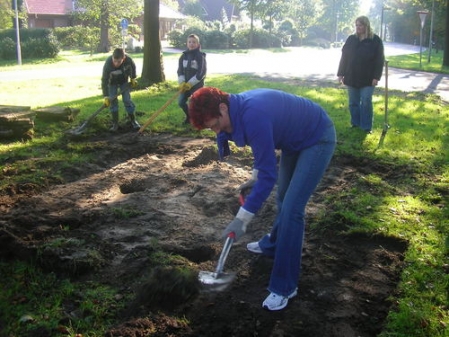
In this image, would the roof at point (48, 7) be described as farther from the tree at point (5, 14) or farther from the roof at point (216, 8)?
the roof at point (216, 8)

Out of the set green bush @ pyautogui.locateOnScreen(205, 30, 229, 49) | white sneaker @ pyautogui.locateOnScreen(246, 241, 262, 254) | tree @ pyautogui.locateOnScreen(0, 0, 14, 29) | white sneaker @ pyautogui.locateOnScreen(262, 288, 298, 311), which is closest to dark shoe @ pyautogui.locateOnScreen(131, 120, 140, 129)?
white sneaker @ pyautogui.locateOnScreen(246, 241, 262, 254)

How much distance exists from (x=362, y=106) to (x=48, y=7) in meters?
42.3

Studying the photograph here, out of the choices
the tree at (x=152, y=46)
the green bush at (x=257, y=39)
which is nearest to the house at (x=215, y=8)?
the green bush at (x=257, y=39)

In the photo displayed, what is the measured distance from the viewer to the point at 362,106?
358 inches

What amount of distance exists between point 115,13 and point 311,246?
32153 mm

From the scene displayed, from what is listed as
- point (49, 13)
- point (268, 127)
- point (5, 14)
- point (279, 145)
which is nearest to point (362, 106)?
point (279, 145)

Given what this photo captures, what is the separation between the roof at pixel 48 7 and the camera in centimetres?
4390

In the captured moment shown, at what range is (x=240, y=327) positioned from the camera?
11.5 feet

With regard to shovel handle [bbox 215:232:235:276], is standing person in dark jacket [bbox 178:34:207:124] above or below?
above

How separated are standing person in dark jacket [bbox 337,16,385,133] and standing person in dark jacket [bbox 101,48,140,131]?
4.04 m

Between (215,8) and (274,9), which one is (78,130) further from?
(215,8)

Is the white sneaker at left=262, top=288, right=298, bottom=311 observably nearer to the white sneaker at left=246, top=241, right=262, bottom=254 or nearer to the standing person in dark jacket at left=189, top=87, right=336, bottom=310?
the standing person in dark jacket at left=189, top=87, right=336, bottom=310

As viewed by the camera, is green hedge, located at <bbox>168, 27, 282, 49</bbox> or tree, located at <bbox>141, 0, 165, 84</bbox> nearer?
tree, located at <bbox>141, 0, 165, 84</bbox>

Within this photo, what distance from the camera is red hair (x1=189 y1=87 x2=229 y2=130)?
126 inches
